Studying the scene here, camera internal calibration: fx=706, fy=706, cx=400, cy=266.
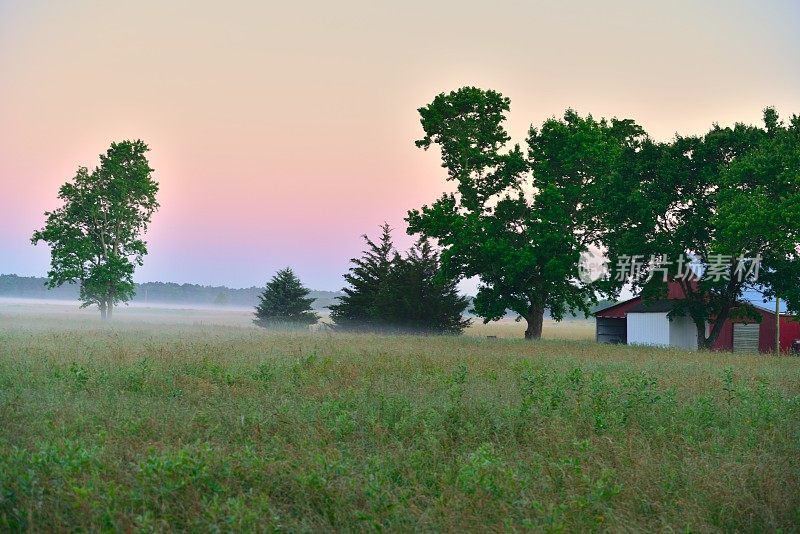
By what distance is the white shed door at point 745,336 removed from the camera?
4334 cm

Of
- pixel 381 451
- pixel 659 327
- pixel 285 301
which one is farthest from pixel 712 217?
pixel 285 301

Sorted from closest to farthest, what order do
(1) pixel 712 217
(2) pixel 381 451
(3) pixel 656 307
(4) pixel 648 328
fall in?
(2) pixel 381 451, (1) pixel 712 217, (3) pixel 656 307, (4) pixel 648 328

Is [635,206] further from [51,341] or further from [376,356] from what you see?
[51,341]

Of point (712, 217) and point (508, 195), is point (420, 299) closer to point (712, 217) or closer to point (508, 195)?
point (508, 195)

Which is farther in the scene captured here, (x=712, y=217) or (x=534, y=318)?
(x=534, y=318)

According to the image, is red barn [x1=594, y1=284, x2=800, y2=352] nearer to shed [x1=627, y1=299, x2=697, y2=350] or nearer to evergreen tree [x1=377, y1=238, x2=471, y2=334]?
shed [x1=627, y1=299, x2=697, y2=350]

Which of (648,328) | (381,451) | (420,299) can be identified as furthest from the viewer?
(420,299)

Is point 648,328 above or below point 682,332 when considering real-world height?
above

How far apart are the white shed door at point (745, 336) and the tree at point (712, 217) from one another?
7117mm

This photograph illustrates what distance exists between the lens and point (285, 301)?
65125 millimetres

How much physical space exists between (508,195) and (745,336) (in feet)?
58.2

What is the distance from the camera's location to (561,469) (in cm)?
779

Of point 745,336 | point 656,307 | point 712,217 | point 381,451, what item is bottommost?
point 381,451

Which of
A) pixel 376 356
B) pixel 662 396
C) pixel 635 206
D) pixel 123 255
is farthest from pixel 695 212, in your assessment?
pixel 123 255
